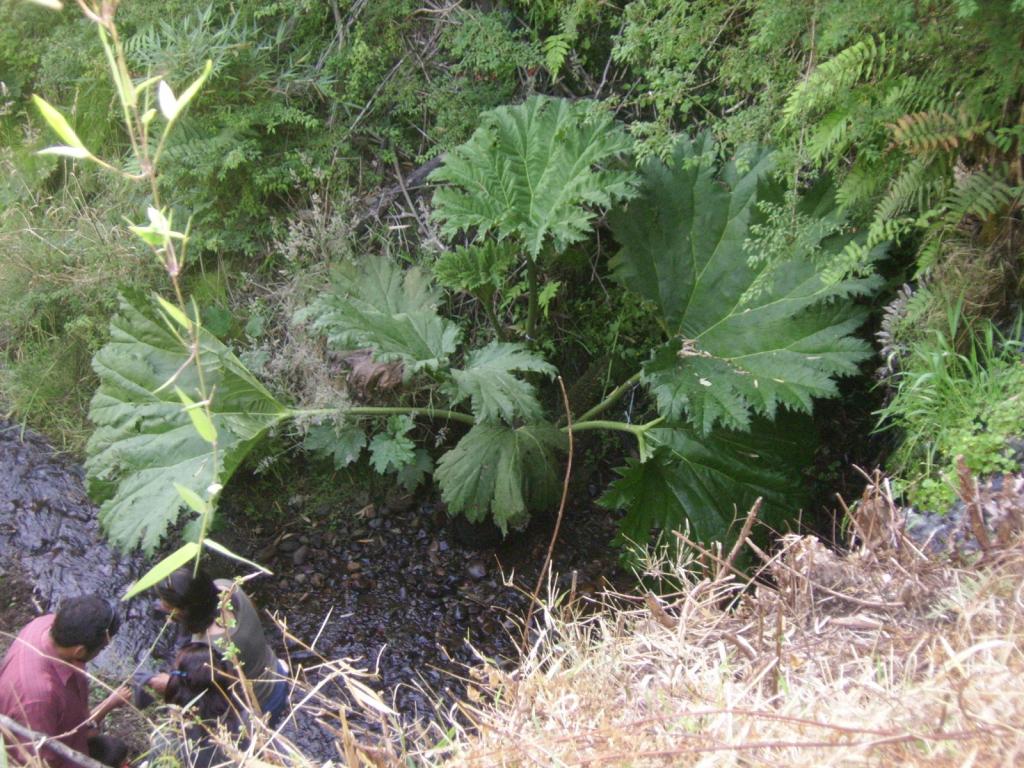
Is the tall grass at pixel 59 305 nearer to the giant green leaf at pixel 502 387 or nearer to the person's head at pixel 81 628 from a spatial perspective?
the person's head at pixel 81 628

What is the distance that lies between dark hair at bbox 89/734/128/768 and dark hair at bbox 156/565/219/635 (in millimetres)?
511

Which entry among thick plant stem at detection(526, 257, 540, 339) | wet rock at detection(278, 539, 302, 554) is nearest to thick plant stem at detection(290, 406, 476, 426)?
thick plant stem at detection(526, 257, 540, 339)

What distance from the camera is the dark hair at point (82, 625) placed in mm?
2955

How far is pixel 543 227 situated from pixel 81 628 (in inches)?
86.0

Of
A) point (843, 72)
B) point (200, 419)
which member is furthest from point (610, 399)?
point (200, 419)

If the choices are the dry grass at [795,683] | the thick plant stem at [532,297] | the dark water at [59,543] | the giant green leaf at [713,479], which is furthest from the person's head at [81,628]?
the thick plant stem at [532,297]

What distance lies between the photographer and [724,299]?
11.6 ft

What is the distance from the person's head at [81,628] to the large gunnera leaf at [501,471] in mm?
1312

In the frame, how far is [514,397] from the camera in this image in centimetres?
323

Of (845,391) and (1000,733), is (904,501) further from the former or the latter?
(1000,733)

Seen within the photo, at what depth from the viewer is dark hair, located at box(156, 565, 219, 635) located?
10.2 feet

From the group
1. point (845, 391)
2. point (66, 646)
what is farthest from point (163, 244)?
point (845, 391)

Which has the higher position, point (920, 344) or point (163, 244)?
point (163, 244)

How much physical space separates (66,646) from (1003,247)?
11.1ft
